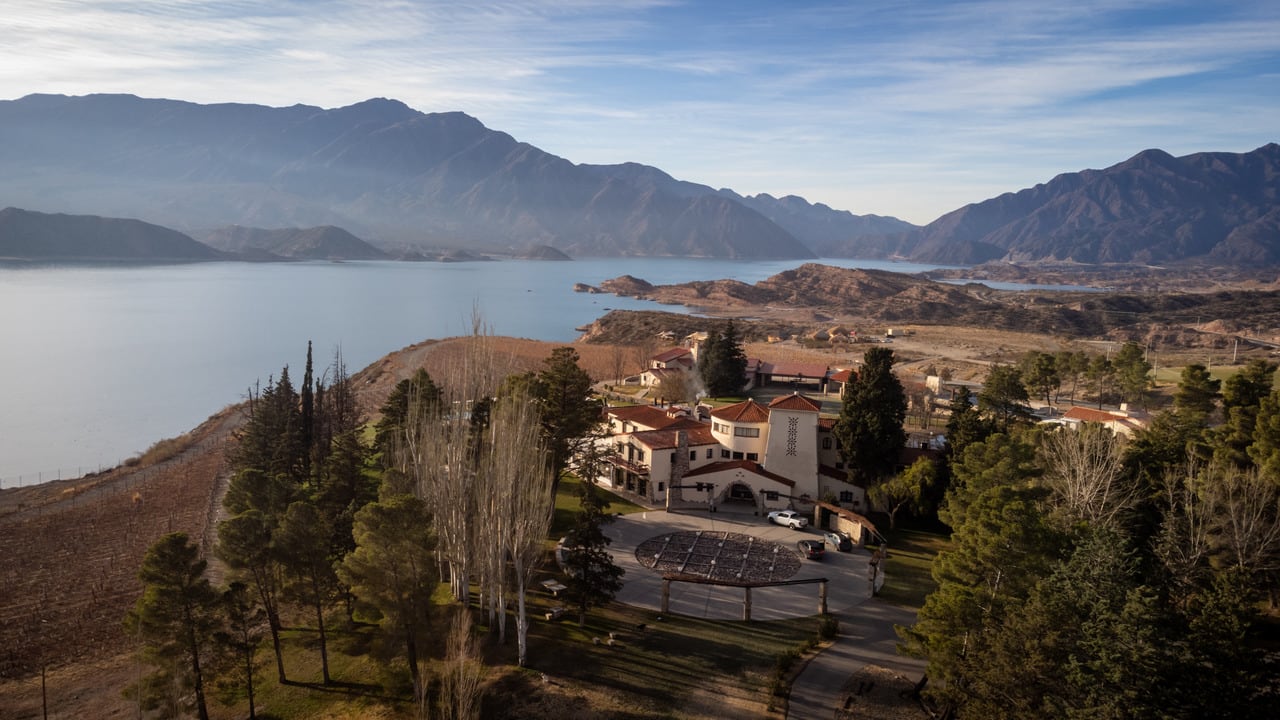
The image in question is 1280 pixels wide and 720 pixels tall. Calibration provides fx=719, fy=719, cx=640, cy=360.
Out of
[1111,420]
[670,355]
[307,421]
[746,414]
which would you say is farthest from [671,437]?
[670,355]

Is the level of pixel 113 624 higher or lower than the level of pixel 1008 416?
lower

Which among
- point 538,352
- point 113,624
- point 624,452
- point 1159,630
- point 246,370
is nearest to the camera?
point 1159,630

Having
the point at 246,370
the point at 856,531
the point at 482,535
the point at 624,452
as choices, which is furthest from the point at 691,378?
the point at 246,370

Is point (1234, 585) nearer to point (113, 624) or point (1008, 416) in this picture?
point (1008, 416)

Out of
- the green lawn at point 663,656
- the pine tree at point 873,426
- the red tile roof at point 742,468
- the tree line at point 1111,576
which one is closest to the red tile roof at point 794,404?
the pine tree at point 873,426

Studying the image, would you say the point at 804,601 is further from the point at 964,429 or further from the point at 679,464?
the point at 964,429

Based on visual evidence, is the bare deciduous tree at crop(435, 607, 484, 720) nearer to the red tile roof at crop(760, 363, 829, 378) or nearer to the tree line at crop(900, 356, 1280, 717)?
the tree line at crop(900, 356, 1280, 717)
